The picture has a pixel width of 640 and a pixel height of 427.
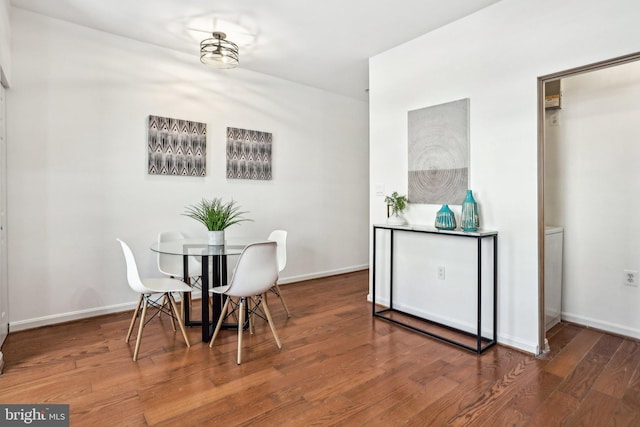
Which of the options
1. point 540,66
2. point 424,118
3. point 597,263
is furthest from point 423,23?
point 597,263

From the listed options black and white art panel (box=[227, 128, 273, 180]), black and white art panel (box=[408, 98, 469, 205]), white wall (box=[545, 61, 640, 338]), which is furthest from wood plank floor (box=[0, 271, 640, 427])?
black and white art panel (box=[227, 128, 273, 180])

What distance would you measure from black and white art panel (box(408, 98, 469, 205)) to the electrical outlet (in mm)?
1428

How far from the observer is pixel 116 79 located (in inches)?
133

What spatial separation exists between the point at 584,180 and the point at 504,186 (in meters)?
0.97

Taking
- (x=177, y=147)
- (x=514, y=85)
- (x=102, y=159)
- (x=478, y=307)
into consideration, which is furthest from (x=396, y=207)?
(x=102, y=159)

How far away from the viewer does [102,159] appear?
3.31 metres

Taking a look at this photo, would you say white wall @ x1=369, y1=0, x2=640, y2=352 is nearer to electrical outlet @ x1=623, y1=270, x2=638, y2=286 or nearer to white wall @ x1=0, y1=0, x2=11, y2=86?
electrical outlet @ x1=623, y1=270, x2=638, y2=286

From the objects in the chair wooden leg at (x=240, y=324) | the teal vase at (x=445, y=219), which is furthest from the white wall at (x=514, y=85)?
the chair wooden leg at (x=240, y=324)

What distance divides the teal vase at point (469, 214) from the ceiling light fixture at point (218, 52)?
2.46 metres

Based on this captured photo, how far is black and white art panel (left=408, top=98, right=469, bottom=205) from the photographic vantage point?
9.75ft

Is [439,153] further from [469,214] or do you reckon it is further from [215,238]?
[215,238]

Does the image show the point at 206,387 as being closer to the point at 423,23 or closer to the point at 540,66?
the point at 540,66

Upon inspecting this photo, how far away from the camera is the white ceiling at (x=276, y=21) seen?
284 cm

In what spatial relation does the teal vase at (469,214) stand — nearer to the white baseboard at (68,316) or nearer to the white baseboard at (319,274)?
the white baseboard at (319,274)
